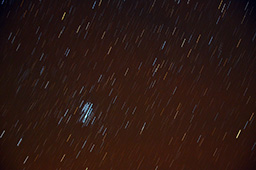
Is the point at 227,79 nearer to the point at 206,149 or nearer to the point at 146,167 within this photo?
the point at 206,149

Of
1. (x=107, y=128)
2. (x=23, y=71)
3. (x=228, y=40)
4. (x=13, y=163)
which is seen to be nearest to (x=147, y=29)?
(x=228, y=40)

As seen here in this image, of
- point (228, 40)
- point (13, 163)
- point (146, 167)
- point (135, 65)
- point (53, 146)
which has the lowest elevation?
point (13, 163)

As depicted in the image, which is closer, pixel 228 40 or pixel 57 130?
pixel 57 130

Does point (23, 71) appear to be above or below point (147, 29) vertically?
below

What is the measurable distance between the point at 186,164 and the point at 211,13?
3.30 feet

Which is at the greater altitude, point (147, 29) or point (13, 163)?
point (147, 29)

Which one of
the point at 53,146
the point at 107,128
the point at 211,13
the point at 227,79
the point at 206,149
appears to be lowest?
the point at 53,146

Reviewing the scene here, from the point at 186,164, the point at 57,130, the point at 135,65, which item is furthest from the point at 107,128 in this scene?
the point at 186,164

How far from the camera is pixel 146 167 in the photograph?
1529 mm

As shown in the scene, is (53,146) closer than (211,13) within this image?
Yes

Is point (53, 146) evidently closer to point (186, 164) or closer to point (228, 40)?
point (186, 164)

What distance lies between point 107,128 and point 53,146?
1.14 feet

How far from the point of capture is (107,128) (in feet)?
5.01

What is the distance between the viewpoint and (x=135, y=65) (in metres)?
1.55
